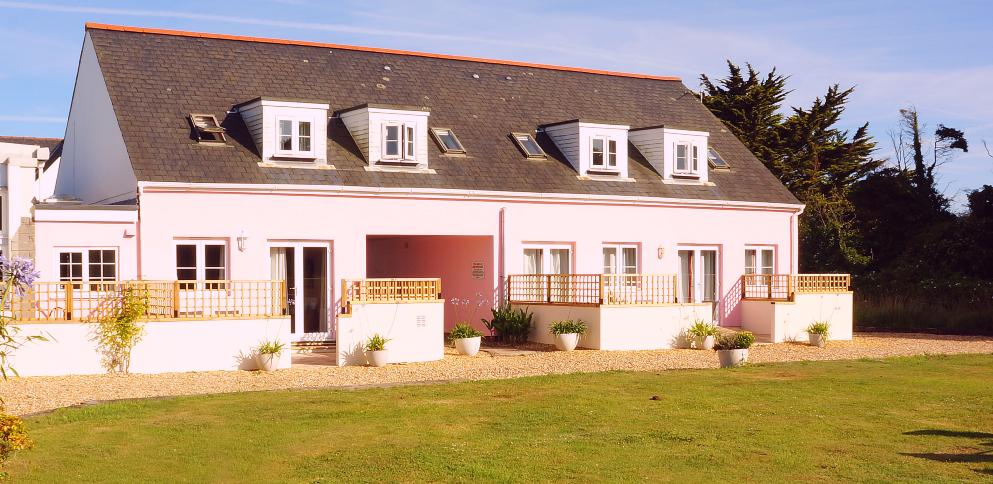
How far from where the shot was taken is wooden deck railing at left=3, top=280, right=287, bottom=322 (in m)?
17.2

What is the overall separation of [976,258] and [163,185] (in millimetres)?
23284

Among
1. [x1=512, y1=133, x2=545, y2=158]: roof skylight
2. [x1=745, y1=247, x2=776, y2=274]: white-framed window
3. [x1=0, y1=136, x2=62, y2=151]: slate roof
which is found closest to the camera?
[x1=512, y1=133, x2=545, y2=158]: roof skylight

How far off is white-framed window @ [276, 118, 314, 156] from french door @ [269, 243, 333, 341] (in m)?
1.89

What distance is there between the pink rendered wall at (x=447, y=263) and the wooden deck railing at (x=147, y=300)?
235 inches

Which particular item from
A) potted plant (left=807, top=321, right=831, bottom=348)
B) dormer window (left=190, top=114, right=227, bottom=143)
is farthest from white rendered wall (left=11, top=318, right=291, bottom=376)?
potted plant (left=807, top=321, right=831, bottom=348)

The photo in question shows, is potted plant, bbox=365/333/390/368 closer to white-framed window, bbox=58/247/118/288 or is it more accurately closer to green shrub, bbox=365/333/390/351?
green shrub, bbox=365/333/390/351

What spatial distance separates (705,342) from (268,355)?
9082mm

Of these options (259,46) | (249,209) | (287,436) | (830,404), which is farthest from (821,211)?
(287,436)

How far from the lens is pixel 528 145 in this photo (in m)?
26.0

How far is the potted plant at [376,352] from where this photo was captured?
18.9 meters

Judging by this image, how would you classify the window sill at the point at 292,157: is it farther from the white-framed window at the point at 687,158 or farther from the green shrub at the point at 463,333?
the white-framed window at the point at 687,158

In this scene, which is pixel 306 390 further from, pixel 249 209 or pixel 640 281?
pixel 640 281

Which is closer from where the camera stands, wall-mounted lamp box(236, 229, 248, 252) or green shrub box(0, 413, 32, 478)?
green shrub box(0, 413, 32, 478)

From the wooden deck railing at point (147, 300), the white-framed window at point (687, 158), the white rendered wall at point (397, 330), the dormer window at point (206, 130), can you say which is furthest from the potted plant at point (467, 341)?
the white-framed window at point (687, 158)
